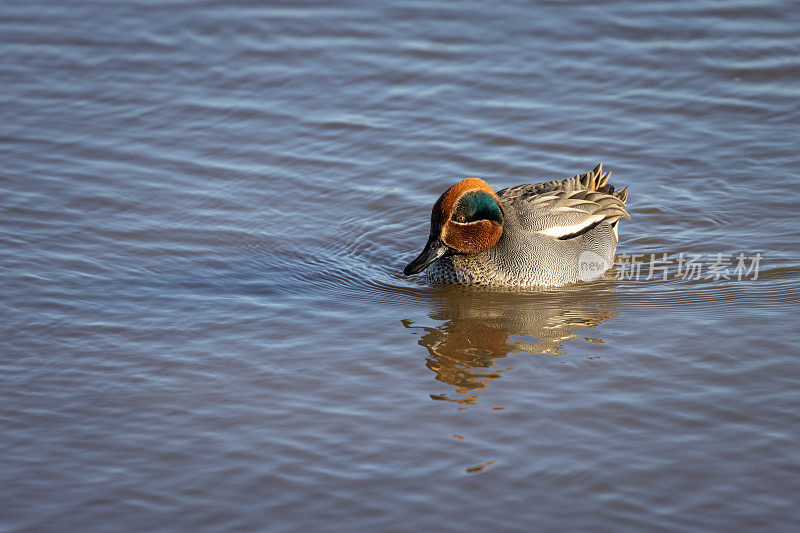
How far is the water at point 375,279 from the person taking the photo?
5.33 metres

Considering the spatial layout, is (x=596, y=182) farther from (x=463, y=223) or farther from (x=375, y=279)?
(x=375, y=279)

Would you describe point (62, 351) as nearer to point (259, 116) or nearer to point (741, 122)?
point (259, 116)

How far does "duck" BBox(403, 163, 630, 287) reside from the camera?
26.8 ft

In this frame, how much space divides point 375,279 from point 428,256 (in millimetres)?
518

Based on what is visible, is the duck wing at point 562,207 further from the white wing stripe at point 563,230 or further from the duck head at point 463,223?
the duck head at point 463,223

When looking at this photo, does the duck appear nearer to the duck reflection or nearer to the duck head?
the duck head

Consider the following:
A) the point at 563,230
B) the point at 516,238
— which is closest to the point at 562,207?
the point at 563,230

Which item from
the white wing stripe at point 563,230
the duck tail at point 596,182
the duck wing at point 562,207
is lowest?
the white wing stripe at point 563,230

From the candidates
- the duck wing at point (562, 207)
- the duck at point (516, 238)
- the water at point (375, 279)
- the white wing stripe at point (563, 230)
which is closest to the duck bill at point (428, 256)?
the duck at point (516, 238)

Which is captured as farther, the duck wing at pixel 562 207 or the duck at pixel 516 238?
the duck wing at pixel 562 207

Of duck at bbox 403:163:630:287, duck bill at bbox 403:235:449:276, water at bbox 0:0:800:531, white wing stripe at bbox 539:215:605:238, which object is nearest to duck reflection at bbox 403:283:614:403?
water at bbox 0:0:800:531

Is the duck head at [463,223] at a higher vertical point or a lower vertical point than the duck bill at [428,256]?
higher

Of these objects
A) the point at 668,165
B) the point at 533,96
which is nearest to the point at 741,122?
the point at 668,165

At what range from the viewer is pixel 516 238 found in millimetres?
8383
